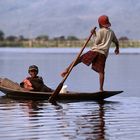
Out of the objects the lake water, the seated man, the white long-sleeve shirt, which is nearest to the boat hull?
the lake water

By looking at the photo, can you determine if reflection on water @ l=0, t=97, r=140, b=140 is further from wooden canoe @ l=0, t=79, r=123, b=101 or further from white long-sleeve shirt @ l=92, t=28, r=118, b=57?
white long-sleeve shirt @ l=92, t=28, r=118, b=57

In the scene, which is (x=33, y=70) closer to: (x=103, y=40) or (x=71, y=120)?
(x=103, y=40)

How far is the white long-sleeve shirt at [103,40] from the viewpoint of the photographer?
1524cm

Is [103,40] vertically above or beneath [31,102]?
above

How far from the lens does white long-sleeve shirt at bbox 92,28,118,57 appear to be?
1524cm

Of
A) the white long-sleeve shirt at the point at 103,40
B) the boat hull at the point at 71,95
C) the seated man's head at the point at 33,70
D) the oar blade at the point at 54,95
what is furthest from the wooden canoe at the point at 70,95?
the white long-sleeve shirt at the point at 103,40

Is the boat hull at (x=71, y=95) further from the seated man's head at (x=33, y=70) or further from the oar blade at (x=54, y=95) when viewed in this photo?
the seated man's head at (x=33, y=70)

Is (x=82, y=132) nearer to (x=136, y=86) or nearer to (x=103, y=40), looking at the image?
(x=103, y=40)

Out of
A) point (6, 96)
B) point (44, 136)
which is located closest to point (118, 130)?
point (44, 136)

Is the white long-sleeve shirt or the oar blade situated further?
the white long-sleeve shirt

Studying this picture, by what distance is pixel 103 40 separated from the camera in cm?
1530

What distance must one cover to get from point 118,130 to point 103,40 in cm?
480

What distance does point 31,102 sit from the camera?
1506 cm

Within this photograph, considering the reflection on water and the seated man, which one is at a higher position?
the seated man
